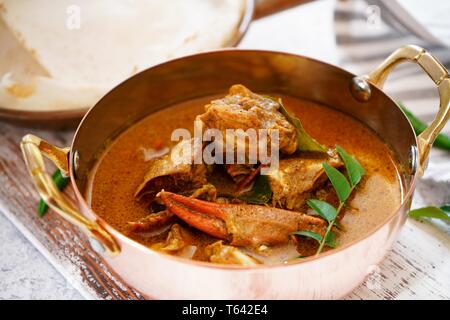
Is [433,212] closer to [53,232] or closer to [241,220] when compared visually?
[241,220]

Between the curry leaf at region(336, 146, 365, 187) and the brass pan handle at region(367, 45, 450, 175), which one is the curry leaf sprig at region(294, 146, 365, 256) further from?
the brass pan handle at region(367, 45, 450, 175)

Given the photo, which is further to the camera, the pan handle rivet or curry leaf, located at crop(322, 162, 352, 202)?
the pan handle rivet

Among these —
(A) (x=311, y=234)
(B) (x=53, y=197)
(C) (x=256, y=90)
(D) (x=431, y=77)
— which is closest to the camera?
(B) (x=53, y=197)

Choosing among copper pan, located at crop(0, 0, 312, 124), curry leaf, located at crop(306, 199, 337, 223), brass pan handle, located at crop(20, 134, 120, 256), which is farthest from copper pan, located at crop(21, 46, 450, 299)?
copper pan, located at crop(0, 0, 312, 124)

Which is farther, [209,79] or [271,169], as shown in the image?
[209,79]

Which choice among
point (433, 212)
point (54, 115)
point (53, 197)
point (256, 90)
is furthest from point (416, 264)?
point (54, 115)

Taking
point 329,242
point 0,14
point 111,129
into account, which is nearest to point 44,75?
point 0,14
